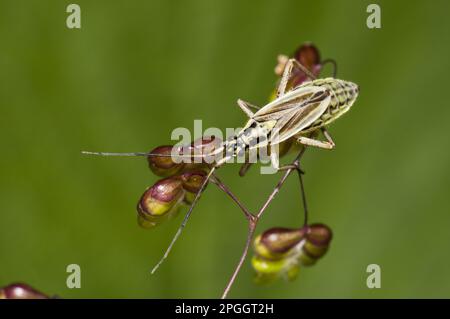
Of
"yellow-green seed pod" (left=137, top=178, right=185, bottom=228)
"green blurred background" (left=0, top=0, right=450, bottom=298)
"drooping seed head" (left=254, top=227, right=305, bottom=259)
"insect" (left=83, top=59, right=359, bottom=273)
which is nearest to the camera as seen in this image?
"yellow-green seed pod" (left=137, top=178, right=185, bottom=228)

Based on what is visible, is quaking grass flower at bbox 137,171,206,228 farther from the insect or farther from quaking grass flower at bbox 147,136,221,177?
the insect

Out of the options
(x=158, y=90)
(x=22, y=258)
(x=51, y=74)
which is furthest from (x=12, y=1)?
(x=22, y=258)

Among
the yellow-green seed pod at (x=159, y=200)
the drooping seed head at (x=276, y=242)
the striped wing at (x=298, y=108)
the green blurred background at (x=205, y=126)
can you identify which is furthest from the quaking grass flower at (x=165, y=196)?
the green blurred background at (x=205, y=126)

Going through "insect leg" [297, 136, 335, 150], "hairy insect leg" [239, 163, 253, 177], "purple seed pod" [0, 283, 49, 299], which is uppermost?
"insect leg" [297, 136, 335, 150]

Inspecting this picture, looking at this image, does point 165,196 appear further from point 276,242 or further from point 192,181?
point 276,242

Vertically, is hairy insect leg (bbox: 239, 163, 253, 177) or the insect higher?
the insect

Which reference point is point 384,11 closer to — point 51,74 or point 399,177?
point 399,177

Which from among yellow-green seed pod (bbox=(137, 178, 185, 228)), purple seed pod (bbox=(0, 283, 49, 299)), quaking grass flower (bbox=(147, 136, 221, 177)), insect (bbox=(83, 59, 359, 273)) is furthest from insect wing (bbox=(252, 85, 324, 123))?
purple seed pod (bbox=(0, 283, 49, 299))
